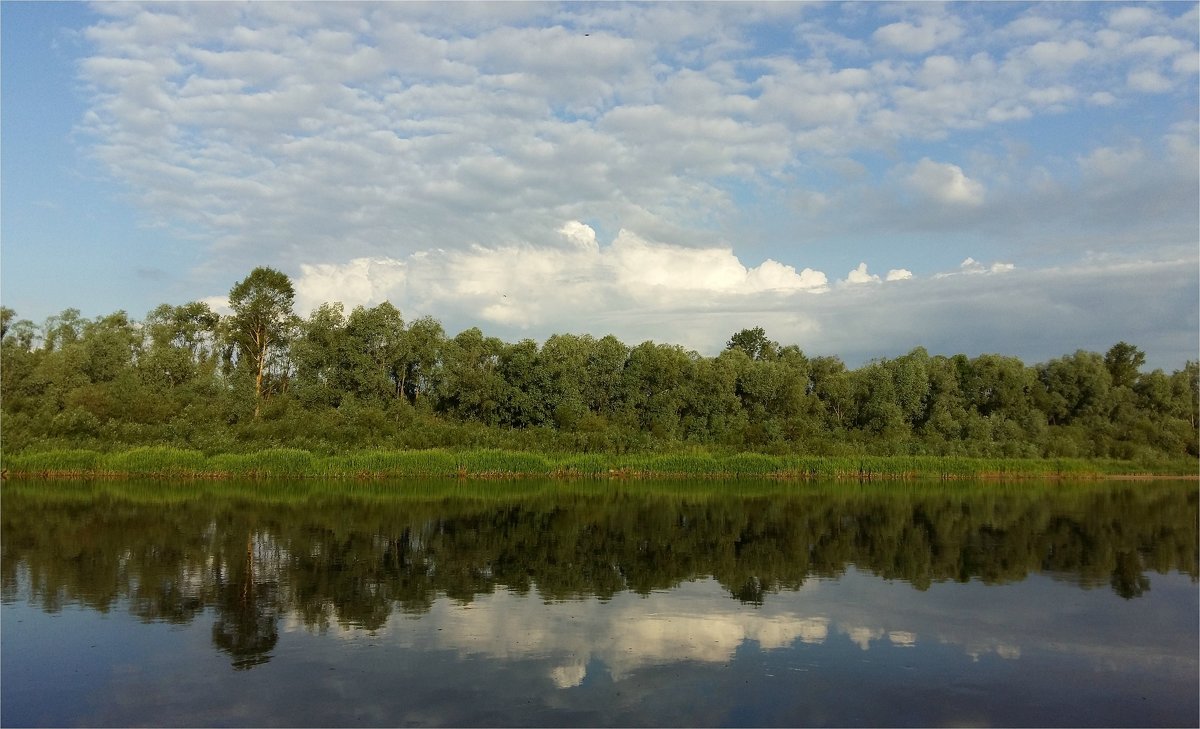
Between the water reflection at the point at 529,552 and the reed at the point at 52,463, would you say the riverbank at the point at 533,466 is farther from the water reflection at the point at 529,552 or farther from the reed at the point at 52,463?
the water reflection at the point at 529,552

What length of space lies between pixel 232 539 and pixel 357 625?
36.6 ft

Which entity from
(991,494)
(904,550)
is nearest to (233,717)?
(904,550)

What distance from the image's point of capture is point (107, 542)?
22.0m

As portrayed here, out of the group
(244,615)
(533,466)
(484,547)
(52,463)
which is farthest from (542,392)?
(244,615)

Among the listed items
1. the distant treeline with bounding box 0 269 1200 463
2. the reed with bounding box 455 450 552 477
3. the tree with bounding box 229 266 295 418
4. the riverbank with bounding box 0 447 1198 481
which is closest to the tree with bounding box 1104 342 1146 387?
the distant treeline with bounding box 0 269 1200 463

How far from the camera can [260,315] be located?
66.9 meters

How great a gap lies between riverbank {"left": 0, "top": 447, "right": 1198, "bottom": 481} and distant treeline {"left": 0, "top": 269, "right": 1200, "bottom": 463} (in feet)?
12.4

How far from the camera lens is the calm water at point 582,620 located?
10.6 m

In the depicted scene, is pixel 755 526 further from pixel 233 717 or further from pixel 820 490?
pixel 233 717

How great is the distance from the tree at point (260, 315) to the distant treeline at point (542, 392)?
4.9 inches

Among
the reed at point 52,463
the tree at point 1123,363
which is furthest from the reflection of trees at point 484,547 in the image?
the tree at point 1123,363

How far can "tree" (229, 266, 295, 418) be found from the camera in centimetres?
6675

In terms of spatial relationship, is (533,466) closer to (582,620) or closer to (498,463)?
(498,463)

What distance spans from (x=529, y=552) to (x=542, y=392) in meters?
42.4
